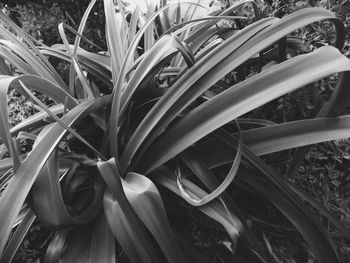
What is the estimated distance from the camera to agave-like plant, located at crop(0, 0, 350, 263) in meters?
0.85

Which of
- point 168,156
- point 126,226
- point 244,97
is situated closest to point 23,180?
point 126,226

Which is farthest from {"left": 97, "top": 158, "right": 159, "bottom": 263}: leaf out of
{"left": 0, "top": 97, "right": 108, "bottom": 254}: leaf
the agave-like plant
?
{"left": 0, "top": 97, "right": 108, "bottom": 254}: leaf

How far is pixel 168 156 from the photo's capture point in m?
0.99

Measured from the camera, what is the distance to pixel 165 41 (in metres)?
1.02

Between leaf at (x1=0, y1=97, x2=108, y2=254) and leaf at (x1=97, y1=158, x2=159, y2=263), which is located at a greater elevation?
leaf at (x1=0, y1=97, x2=108, y2=254)

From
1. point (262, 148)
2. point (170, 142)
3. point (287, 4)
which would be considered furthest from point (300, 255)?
point (287, 4)

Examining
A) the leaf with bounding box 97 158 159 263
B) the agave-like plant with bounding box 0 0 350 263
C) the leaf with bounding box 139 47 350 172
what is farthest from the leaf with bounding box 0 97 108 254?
the leaf with bounding box 139 47 350 172

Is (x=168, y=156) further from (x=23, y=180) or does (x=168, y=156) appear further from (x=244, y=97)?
(x=23, y=180)

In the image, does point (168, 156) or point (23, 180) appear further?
point (168, 156)

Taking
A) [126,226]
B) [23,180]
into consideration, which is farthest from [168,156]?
[23,180]

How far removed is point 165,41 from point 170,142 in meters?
0.27

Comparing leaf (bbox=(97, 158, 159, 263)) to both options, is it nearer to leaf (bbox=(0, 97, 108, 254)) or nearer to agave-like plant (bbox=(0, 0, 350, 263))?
agave-like plant (bbox=(0, 0, 350, 263))

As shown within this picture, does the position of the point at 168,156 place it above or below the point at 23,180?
below

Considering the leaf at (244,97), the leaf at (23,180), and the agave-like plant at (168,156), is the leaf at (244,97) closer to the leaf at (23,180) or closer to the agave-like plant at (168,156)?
the agave-like plant at (168,156)
